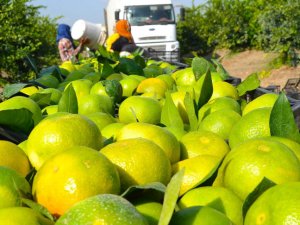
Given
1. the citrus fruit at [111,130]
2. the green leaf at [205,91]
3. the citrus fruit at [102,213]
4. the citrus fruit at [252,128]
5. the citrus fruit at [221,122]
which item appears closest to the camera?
the citrus fruit at [102,213]

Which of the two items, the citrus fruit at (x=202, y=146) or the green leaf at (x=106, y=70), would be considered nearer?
the citrus fruit at (x=202, y=146)

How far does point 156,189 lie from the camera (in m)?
1.13

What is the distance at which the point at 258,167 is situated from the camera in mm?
1223

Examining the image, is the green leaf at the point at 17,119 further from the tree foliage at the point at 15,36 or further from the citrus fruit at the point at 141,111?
the tree foliage at the point at 15,36

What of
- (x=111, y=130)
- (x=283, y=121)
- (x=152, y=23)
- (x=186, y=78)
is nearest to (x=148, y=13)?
(x=152, y=23)

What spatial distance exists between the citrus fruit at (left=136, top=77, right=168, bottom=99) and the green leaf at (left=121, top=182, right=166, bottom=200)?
52.3 inches

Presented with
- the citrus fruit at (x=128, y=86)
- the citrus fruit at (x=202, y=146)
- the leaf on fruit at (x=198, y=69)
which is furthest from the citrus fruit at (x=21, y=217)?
the leaf on fruit at (x=198, y=69)

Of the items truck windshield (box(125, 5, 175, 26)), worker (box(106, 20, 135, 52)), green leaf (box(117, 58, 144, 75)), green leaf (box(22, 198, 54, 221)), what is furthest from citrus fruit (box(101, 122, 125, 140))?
truck windshield (box(125, 5, 175, 26))

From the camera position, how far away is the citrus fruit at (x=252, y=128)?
1.62 m

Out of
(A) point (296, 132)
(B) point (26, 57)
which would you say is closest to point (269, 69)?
(B) point (26, 57)

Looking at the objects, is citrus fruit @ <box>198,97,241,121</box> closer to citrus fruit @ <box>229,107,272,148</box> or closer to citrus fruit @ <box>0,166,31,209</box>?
citrus fruit @ <box>229,107,272,148</box>

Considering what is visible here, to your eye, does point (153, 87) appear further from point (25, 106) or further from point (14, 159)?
point (14, 159)

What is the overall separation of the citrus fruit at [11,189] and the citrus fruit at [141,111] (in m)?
0.86

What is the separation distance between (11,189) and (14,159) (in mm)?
245
